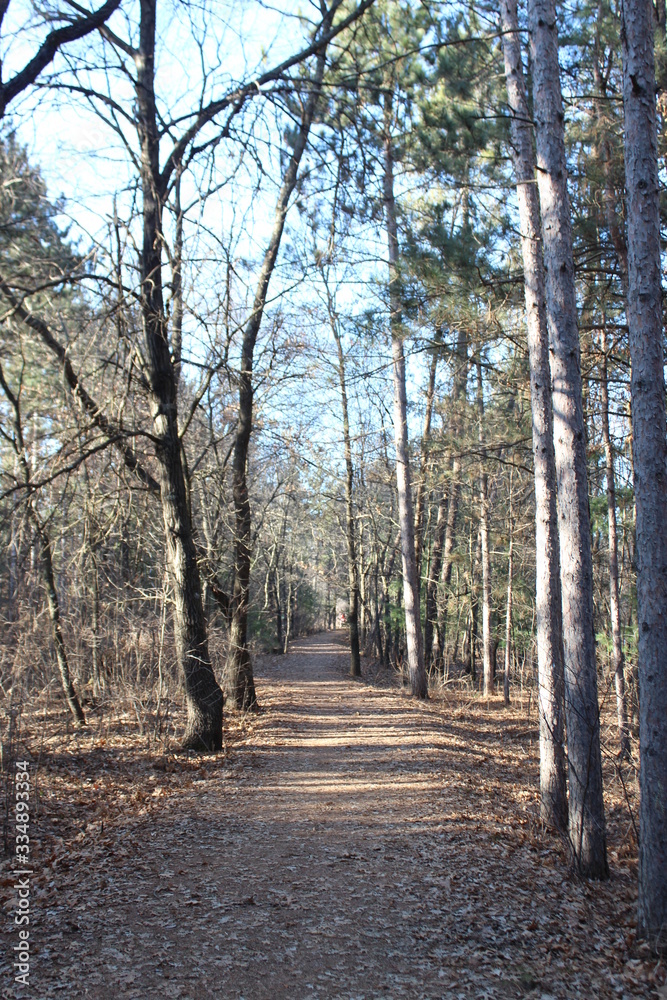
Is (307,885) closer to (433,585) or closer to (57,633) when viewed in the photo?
(57,633)

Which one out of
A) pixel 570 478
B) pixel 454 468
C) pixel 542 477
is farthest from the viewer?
pixel 454 468

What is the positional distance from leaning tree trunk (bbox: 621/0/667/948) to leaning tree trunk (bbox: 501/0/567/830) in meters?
1.83

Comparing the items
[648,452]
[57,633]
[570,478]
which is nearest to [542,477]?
[570,478]

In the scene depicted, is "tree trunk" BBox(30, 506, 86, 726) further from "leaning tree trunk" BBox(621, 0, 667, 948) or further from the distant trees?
"leaning tree trunk" BBox(621, 0, 667, 948)

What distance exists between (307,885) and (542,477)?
4.38 meters

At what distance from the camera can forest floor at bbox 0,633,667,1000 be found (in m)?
3.76

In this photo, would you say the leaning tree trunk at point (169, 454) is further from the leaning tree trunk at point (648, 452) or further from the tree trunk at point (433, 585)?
the tree trunk at point (433, 585)

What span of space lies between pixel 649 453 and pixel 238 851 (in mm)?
4547

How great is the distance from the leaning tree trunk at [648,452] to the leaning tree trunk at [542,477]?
183 cm

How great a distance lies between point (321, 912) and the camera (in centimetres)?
455

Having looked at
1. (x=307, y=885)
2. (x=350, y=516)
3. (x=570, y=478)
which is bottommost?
(x=307, y=885)

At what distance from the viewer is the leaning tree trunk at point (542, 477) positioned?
652 cm

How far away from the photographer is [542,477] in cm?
691

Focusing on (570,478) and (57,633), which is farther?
(57,633)
